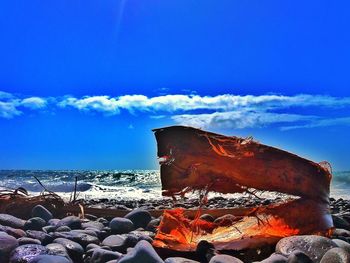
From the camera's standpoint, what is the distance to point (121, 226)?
5.00 m

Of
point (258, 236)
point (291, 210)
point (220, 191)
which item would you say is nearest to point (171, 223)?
point (220, 191)

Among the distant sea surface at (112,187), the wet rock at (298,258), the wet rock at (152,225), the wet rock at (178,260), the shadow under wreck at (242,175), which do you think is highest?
the shadow under wreck at (242,175)

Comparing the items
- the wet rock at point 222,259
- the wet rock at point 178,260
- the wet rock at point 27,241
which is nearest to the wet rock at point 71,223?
the wet rock at point 27,241

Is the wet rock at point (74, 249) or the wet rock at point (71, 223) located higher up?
the wet rock at point (71, 223)

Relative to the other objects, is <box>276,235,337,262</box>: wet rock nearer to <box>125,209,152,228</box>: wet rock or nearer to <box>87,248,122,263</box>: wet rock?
<box>87,248,122,263</box>: wet rock

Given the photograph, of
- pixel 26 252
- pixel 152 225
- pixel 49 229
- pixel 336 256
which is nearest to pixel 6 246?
pixel 26 252

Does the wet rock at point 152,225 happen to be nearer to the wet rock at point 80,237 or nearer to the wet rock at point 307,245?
Answer: the wet rock at point 80,237

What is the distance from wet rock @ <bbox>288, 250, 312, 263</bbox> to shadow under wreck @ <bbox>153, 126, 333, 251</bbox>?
509 millimetres

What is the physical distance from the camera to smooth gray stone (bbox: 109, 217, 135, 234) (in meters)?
4.95

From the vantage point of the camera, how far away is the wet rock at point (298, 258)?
327 centimetres

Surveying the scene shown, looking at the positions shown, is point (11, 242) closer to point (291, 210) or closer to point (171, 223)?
point (171, 223)

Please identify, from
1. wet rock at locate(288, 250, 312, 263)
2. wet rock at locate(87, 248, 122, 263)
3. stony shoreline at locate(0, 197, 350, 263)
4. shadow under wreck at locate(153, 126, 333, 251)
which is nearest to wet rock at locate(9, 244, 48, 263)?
stony shoreline at locate(0, 197, 350, 263)

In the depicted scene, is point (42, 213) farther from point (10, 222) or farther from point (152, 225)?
point (152, 225)

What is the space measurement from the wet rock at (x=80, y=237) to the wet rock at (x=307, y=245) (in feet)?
5.53
